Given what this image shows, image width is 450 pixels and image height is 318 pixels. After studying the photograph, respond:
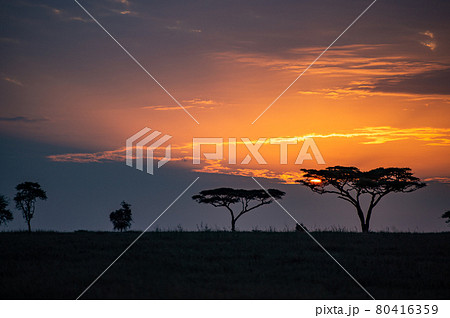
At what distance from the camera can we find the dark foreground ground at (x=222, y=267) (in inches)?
485

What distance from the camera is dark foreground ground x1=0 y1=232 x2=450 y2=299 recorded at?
1233cm

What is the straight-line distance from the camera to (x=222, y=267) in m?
15.5

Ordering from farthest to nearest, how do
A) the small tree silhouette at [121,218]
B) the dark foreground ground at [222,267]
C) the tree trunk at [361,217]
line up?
the small tree silhouette at [121,218]
the tree trunk at [361,217]
the dark foreground ground at [222,267]

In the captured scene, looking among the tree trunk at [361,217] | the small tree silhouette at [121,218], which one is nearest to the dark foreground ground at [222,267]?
the tree trunk at [361,217]

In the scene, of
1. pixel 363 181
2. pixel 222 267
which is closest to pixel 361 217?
pixel 363 181

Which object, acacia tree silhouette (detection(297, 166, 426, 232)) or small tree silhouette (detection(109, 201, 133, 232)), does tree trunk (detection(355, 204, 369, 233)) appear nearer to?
acacia tree silhouette (detection(297, 166, 426, 232))

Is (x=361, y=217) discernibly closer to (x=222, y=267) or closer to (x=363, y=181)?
(x=363, y=181)

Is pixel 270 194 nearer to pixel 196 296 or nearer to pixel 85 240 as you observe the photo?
pixel 85 240

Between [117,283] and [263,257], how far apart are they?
610 cm

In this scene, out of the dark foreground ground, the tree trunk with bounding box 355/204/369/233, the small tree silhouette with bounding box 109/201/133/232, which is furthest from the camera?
the small tree silhouette with bounding box 109/201/133/232

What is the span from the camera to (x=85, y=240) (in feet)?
71.4

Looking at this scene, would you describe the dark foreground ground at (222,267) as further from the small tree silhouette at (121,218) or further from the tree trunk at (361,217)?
the small tree silhouette at (121,218)

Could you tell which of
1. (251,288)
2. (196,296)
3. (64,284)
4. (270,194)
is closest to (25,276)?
(64,284)

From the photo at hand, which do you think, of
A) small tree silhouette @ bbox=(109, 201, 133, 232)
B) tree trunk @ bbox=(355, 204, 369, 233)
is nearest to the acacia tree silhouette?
tree trunk @ bbox=(355, 204, 369, 233)
